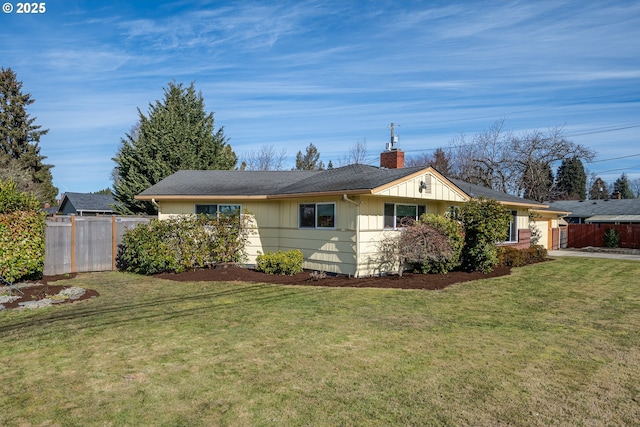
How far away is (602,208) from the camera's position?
34.2m

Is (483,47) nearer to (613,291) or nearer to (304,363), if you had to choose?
(613,291)

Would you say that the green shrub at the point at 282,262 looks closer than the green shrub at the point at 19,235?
No

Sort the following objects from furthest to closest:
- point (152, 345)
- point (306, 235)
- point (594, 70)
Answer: point (594, 70), point (306, 235), point (152, 345)

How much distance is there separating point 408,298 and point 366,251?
301 centimetres

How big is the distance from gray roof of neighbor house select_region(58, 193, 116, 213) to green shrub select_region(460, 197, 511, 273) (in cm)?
2893

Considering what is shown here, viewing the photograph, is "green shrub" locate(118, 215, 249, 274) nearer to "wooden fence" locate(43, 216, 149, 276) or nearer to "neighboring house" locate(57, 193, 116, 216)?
"wooden fence" locate(43, 216, 149, 276)

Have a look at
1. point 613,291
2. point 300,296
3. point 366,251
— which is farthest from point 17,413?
point 613,291

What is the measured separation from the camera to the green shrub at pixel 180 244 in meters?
12.1

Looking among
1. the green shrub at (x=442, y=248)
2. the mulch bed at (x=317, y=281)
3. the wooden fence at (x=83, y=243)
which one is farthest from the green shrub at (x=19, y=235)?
the green shrub at (x=442, y=248)

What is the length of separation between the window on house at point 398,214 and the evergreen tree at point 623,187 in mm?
66088

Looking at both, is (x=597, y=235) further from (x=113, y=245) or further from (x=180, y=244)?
(x=113, y=245)

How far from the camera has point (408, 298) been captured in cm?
934

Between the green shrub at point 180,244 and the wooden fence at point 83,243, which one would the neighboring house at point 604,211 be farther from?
the wooden fence at point 83,243

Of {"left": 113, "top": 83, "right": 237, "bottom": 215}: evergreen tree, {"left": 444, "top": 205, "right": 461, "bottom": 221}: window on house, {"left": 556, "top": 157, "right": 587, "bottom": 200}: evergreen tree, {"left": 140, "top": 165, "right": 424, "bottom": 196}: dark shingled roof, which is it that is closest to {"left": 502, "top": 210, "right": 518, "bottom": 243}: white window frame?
{"left": 444, "top": 205, "right": 461, "bottom": 221}: window on house
